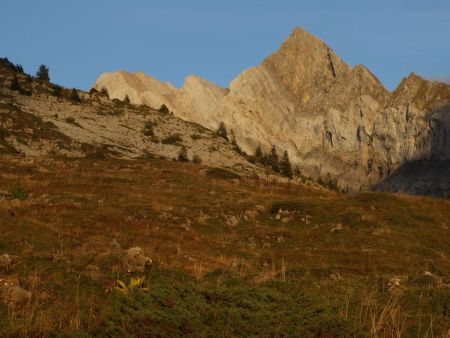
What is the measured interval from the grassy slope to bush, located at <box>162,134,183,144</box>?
29.1 meters

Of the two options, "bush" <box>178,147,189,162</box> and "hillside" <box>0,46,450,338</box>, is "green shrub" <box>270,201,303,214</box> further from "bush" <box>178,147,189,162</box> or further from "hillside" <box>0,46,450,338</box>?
"bush" <box>178,147,189,162</box>

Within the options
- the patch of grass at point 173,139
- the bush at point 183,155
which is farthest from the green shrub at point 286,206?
the patch of grass at point 173,139

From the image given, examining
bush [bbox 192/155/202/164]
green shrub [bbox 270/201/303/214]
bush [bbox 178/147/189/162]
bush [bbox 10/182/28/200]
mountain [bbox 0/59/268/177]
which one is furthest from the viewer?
bush [bbox 192/155/202/164]

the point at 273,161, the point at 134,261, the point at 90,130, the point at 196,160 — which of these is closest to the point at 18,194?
the point at 134,261

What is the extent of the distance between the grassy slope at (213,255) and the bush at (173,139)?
29087 millimetres

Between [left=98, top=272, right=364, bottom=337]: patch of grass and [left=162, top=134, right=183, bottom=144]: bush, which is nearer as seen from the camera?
[left=98, top=272, right=364, bottom=337]: patch of grass

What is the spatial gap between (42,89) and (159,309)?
3782 inches

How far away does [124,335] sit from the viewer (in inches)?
394

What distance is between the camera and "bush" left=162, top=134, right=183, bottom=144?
89.5 meters

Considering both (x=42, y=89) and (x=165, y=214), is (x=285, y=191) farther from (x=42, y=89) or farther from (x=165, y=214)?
(x=42, y=89)

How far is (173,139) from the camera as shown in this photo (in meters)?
91.5

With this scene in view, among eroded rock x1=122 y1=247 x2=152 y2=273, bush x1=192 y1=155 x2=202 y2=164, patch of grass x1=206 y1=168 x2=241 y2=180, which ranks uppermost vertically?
bush x1=192 y1=155 x2=202 y2=164

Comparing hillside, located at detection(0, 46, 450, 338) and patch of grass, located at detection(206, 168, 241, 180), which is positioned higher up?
patch of grass, located at detection(206, 168, 241, 180)

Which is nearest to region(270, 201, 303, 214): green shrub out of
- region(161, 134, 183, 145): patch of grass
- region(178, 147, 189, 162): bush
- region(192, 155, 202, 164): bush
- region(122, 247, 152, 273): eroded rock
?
region(122, 247, 152, 273): eroded rock
